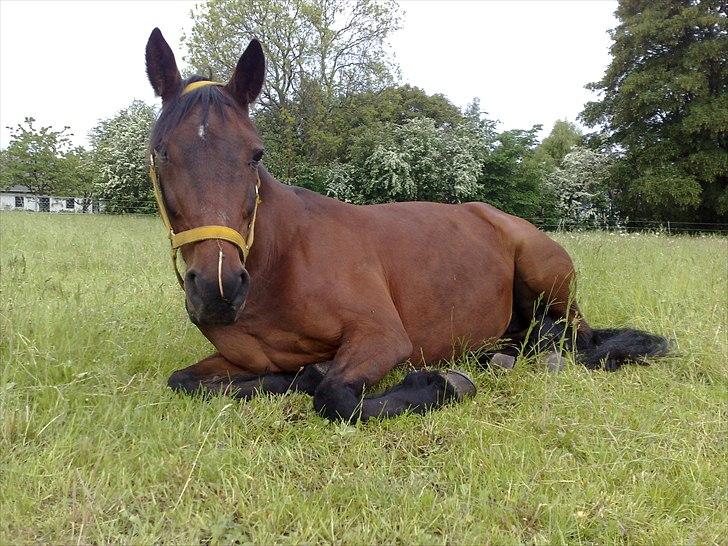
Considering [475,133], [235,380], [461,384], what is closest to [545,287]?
[461,384]

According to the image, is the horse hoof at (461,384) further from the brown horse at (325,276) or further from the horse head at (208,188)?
the horse head at (208,188)

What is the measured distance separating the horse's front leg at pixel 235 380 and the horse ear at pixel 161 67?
148 centimetres

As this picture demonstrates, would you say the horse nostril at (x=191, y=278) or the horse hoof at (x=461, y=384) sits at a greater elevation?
the horse nostril at (x=191, y=278)

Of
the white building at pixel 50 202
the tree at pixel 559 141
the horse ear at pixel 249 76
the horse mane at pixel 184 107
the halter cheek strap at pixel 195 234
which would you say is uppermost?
the tree at pixel 559 141

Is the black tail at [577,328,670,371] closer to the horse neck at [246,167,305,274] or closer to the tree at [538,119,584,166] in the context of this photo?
the horse neck at [246,167,305,274]

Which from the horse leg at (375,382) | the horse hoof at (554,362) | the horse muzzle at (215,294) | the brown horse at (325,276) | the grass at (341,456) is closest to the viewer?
the grass at (341,456)

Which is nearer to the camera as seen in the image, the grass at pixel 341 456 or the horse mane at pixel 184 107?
the grass at pixel 341 456

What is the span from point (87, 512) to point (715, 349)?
146 inches

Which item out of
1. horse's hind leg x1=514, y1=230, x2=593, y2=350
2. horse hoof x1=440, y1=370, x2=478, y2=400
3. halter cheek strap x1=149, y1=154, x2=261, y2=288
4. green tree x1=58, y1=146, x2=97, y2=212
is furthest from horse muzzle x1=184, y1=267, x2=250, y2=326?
green tree x1=58, y1=146, x2=97, y2=212

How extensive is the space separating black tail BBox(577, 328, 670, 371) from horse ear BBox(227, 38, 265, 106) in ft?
9.10

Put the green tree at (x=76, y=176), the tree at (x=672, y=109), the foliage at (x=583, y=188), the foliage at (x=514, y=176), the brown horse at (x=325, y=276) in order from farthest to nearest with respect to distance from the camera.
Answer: the green tree at (x=76, y=176) → the foliage at (x=583, y=188) → the foliage at (x=514, y=176) → the tree at (x=672, y=109) → the brown horse at (x=325, y=276)

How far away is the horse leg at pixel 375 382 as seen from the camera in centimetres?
248

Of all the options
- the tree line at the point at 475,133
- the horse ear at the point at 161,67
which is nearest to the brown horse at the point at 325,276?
the horse ear at the point at 161,67

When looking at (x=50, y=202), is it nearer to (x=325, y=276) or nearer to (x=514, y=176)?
(x=514, y=176)
